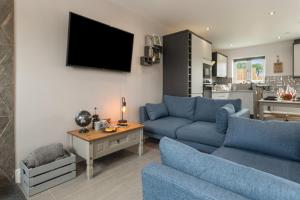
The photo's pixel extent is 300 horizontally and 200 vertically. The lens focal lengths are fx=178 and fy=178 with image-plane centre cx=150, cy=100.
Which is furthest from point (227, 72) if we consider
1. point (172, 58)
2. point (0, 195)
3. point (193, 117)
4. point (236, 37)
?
point (0, 195)

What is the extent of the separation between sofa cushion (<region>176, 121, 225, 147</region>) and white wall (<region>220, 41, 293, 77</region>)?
4617 millimetres

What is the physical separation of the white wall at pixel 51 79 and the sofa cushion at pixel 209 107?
1479 millimetres

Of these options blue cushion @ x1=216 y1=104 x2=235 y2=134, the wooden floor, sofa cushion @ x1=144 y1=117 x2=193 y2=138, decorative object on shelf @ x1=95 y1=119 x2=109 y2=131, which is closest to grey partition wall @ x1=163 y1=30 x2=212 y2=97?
sofa cushion @ x1=144 y1=117 x2=193 y2=138

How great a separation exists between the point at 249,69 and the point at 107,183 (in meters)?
6.33

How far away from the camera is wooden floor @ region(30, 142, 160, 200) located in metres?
1.83

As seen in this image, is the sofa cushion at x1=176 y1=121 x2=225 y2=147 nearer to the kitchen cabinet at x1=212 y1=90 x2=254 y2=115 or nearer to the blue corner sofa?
the blue corner sofa

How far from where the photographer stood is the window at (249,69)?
6172 mm

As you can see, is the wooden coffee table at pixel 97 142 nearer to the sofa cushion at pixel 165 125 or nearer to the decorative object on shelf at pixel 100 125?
the decorative object on shelf at pixel 100 125

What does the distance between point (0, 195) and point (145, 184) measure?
183 centimetres

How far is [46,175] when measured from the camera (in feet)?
6.33

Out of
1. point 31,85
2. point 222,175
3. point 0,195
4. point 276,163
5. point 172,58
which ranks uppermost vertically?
point 172,58

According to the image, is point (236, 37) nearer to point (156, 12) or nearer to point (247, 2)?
point (247, 2)

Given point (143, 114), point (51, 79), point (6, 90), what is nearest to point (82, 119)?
point (51, 79)

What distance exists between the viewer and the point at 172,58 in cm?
402
